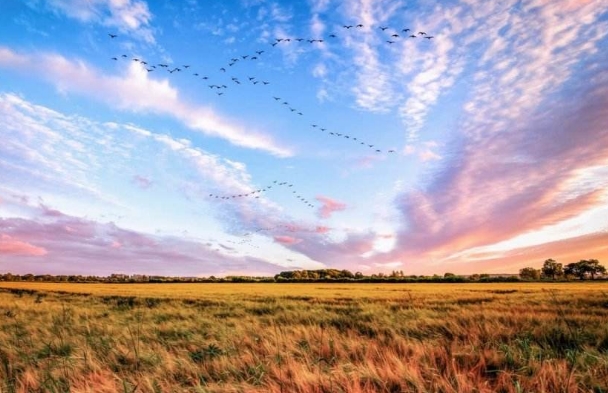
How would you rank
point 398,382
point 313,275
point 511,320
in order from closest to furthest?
point 398,382 → point 511,320 → point 313,275

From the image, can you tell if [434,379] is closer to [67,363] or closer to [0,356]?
[67,363]

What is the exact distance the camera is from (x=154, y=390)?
11.2 feet

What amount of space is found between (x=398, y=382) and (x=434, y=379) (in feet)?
0.97

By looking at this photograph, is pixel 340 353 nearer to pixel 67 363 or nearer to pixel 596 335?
pixel 67 363

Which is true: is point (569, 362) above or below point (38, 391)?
above

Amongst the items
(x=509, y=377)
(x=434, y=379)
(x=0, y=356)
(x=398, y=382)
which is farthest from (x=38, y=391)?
(x=509, y=377)

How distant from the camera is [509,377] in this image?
3.20 m

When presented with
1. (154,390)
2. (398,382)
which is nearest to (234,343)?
(154,390)

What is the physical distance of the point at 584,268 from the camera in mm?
117938

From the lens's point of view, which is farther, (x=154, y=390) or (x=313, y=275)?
(x=313, y=275)

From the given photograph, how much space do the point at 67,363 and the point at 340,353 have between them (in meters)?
3.17

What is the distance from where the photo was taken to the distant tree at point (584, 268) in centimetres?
11319

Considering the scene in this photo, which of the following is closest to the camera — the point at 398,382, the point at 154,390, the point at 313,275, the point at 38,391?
the point at 398,382

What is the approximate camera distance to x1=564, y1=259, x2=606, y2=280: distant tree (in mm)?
113188
